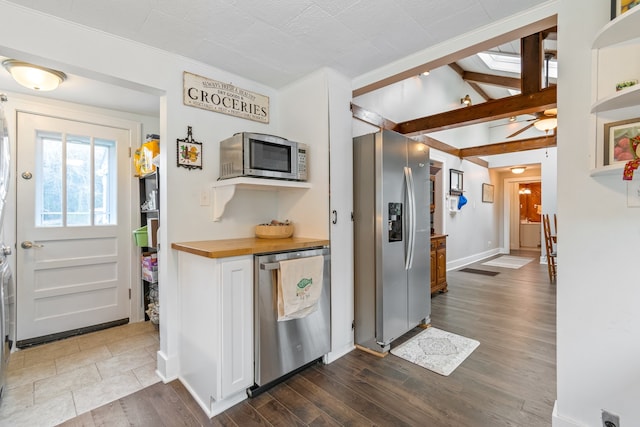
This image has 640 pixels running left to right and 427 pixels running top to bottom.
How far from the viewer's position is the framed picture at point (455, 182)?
5.77m

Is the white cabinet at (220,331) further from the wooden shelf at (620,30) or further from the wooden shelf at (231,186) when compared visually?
the wooden shelf at (620,30)

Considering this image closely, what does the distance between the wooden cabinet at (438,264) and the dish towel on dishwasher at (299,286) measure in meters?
2.39

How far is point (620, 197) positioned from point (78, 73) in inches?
123

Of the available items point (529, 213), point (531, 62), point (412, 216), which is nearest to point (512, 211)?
point (529, 213)

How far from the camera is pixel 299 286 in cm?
199

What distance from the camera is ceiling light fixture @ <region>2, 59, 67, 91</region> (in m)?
2.05

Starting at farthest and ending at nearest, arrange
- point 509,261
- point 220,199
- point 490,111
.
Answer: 1. point 509,261
2. point 490,111
3. point 220,199

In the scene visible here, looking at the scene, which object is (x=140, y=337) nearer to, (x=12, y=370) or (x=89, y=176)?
(x=12, y=370)

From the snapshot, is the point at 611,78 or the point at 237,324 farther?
the point at 237,324

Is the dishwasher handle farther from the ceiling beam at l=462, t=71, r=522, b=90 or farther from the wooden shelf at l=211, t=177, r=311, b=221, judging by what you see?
the ceiling beam at l=462, t=71, r=522, b=90

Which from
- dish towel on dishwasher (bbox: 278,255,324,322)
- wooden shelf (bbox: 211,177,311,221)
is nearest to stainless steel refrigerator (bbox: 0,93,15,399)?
wooden shelf (bbox: 211,177,311,221)

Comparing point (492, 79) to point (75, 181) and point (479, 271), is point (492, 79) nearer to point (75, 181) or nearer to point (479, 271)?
point (479, 271)

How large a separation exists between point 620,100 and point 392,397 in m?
1.99

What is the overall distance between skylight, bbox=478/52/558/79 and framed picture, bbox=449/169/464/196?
80.9 inches
